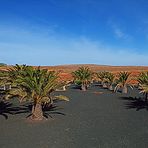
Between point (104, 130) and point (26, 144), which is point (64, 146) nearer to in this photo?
point (26, 144)

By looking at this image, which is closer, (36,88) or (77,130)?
(77,130)

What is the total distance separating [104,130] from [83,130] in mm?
914

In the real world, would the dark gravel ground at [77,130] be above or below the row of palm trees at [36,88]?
below

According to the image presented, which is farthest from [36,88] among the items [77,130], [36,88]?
[77,130]

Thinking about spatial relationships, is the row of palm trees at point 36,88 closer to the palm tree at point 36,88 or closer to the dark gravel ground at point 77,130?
the palm tree at point 36,88

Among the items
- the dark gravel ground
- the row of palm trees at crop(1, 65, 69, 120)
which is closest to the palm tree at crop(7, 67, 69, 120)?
the row of palm trees at crop(1, 65, 69, 120)

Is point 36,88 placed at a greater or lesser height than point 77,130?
greater

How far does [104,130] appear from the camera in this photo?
1277 cm

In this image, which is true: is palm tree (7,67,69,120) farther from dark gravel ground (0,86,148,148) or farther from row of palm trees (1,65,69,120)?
dark gravel ground (0,86,148,148)

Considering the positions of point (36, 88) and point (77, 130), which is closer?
point (77, 130)

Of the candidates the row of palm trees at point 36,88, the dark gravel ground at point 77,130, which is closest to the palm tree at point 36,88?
the row of palm trees at point 36,88

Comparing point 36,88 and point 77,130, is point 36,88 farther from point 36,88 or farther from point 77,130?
point 77,130

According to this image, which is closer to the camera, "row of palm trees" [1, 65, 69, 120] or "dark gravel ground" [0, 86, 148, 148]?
"dark gravel ground" [0, 86, 148, 148]

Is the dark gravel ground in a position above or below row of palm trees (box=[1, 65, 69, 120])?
below
